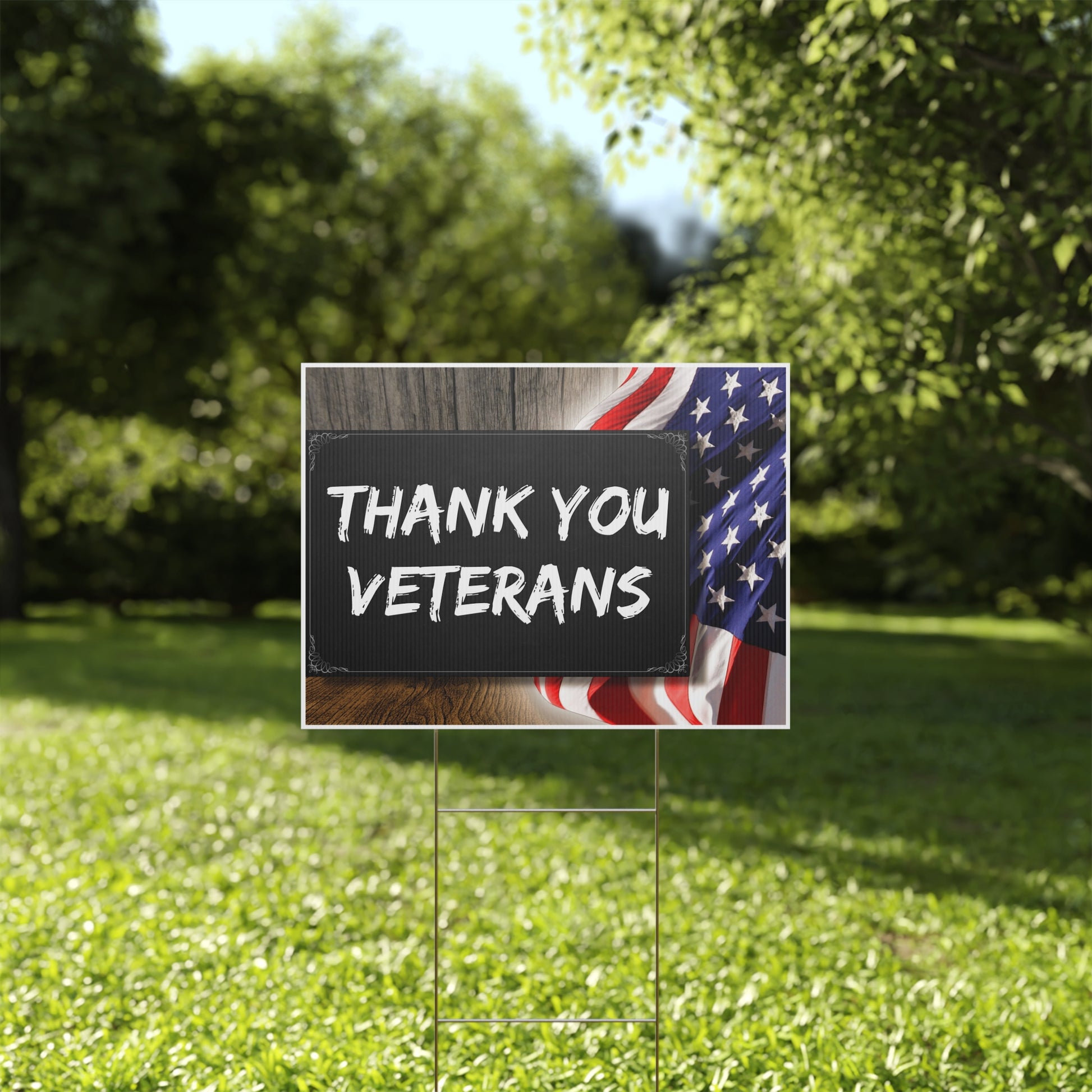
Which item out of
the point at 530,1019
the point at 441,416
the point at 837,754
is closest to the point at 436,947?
the point at 530,1019

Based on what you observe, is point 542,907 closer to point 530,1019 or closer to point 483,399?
point 530,1019

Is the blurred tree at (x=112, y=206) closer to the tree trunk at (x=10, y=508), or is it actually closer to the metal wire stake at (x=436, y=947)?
the tree trunk at (x=10, y=508)

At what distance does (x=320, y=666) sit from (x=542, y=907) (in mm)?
2862

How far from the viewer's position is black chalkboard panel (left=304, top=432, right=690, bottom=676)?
3.52m

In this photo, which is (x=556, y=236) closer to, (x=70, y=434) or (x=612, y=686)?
(x=70, y=434)

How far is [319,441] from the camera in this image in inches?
139

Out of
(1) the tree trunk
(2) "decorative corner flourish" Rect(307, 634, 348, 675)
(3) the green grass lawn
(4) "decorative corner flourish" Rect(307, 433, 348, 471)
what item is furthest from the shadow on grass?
(4) "decorative corner flourish" Rect(307, 433, 348, 471)

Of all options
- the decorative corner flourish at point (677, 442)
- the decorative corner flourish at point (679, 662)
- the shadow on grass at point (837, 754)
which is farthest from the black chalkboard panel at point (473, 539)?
the shadow on grass at point (837, 754)

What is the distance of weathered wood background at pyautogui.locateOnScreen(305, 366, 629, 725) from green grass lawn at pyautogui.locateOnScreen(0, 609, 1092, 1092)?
5.19 feet

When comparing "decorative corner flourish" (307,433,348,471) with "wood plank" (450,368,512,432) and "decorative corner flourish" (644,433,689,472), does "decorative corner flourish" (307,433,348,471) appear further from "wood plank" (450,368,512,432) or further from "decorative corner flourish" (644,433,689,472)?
"decorative corner flourish" (644,433,689,472)

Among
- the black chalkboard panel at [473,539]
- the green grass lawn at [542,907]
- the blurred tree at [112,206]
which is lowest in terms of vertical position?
the green grass lawn at [542,907]

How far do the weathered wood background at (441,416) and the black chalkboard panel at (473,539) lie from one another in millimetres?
41

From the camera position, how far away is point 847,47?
17.6 feet

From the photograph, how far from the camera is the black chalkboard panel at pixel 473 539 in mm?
3523
